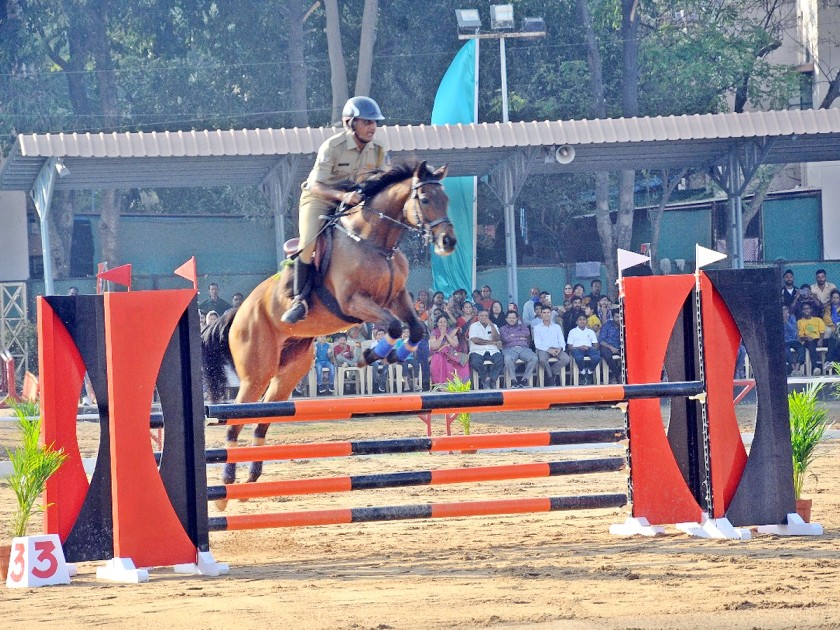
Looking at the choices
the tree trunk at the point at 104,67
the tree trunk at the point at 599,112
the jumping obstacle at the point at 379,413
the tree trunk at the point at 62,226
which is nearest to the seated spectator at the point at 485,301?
the tree trunk at the point at 599,112

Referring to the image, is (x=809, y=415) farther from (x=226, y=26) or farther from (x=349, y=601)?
(x=226, y=26)

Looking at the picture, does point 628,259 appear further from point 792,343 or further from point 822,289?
point 822,289

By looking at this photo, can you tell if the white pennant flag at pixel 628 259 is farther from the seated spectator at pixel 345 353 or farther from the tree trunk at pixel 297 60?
the tree trunk at pixel 297 60

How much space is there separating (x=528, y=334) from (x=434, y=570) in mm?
10412

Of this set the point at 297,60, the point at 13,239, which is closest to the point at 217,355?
the point at 13,239

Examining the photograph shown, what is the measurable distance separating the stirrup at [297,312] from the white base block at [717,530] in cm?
276

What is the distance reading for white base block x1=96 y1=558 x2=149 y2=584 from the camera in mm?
5133

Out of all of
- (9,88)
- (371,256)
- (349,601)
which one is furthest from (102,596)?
(9,88)

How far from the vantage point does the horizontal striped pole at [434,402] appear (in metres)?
5.51

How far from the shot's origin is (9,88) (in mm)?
25828

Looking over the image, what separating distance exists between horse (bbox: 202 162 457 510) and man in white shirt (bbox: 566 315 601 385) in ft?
26.2

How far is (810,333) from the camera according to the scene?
53.0 ft

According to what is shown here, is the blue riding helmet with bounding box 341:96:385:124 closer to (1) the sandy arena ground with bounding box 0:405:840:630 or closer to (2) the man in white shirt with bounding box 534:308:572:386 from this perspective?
(1) the sandy arena ground with bounding box 0:405:840:630

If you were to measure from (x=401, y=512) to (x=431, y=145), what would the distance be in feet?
34.3
